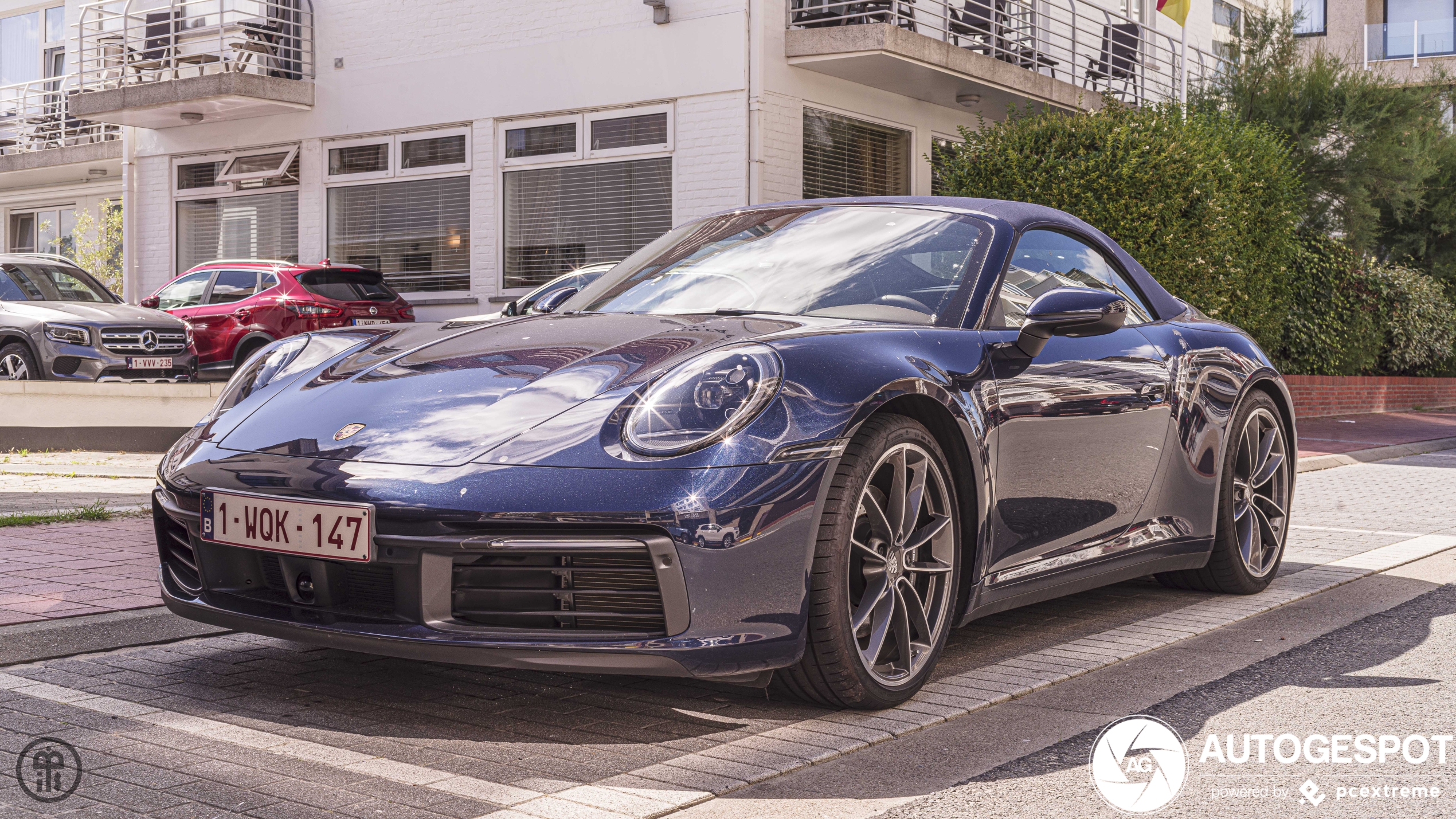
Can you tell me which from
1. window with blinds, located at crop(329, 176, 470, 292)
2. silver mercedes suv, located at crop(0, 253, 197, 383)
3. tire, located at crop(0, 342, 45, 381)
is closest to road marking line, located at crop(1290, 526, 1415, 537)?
silver mercedes suv, located at crop(0, 253, 197, 383)

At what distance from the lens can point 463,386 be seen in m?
3.59

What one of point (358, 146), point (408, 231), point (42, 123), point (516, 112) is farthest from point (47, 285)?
point (42, 123)

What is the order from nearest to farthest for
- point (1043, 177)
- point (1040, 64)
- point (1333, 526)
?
point (1333, 526) → point (1043, 177) → point (1040, 64)

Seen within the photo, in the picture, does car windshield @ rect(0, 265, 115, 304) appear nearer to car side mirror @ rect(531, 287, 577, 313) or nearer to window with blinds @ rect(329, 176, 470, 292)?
window with blinds @ rect(329, 176, 470, 292)

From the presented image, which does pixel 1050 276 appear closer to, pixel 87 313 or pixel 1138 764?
pixel 1138 764

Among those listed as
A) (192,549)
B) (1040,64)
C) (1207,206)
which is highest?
(1040,64)

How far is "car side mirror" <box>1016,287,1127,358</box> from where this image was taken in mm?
4117

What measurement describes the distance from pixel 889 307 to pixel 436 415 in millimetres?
1353

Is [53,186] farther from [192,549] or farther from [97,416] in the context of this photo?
[192,549]

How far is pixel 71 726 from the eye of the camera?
3.35 meters

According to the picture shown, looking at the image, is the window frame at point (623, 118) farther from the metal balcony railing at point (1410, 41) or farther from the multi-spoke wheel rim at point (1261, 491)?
the metal balcony railing at point (1410, 41)

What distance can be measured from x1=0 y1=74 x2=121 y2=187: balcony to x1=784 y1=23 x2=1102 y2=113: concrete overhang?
12.0 meters

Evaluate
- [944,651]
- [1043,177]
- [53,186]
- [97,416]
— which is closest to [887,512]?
[944,651]

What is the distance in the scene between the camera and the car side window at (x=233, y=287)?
1630cm
